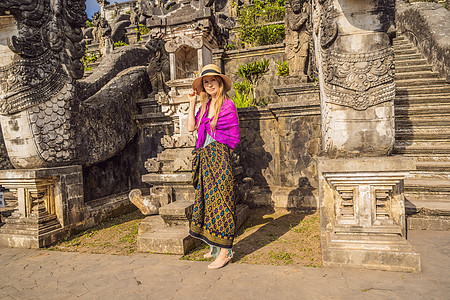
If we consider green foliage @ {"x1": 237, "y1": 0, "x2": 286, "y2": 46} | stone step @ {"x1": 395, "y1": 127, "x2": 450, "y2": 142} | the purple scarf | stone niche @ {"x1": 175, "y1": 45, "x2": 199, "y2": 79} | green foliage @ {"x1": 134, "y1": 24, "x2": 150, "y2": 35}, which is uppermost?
green foliage @ {"x1": 134, "y1": 24, "x2": 150, "y2": 35}

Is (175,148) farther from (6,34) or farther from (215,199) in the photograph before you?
(6,34)

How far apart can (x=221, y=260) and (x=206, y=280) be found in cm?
33

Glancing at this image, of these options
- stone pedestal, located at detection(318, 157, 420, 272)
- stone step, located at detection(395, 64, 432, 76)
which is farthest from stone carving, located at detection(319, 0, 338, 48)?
stone step, located at detection(395, 64, 432, 76)

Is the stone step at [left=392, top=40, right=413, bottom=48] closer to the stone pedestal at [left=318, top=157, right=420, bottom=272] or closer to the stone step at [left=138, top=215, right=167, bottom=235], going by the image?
the stone pedestal at [left=318, top=157, right=420, bottom=272]

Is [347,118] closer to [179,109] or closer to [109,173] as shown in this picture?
[179,109]

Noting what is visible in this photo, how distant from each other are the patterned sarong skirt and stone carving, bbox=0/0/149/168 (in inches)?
93.2

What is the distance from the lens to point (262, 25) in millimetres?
13594

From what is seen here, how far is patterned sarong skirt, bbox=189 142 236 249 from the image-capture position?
308 centimetres

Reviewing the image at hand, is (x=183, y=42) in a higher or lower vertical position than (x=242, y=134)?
higher

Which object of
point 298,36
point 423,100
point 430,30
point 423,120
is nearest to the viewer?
point 423,120

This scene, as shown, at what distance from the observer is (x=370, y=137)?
2.79 metres

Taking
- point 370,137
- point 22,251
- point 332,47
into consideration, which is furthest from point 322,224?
point 22,251

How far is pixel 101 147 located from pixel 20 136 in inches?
51.9

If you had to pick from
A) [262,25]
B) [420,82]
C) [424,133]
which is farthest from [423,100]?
[262,25]
